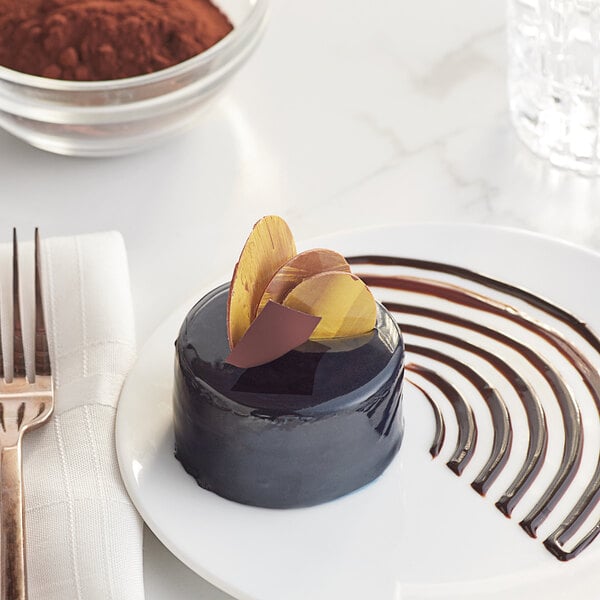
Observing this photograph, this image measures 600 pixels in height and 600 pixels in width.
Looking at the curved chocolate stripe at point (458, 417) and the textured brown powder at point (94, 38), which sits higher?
the textured brown powder at point (94, 38)

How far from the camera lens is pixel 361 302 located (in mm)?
790

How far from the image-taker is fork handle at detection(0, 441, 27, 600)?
28.2 inches

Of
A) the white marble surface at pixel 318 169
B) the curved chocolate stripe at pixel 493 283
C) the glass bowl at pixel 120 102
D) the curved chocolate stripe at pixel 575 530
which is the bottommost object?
the white marble surface at pixel 318 169

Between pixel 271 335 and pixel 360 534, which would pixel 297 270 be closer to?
pixel 271 335

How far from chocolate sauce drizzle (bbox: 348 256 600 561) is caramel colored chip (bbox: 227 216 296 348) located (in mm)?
148

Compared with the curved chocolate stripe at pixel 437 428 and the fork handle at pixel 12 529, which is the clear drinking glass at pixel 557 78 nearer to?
the curved chocolate stripe at pixel 437 428

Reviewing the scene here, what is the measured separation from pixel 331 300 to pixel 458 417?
0.14m

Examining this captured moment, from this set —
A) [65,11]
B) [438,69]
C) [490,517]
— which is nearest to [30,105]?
[65,11]

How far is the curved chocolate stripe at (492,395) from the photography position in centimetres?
81

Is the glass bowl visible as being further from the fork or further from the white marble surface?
the fork

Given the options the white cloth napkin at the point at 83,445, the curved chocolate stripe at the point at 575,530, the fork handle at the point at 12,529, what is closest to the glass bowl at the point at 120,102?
the white cloth napkin at the point at 83,445

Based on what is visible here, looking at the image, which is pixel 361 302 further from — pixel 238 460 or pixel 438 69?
pixel 438 69

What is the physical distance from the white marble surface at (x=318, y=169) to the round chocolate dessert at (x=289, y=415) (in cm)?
20

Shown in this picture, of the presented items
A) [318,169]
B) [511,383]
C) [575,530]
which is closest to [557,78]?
[318,169]
